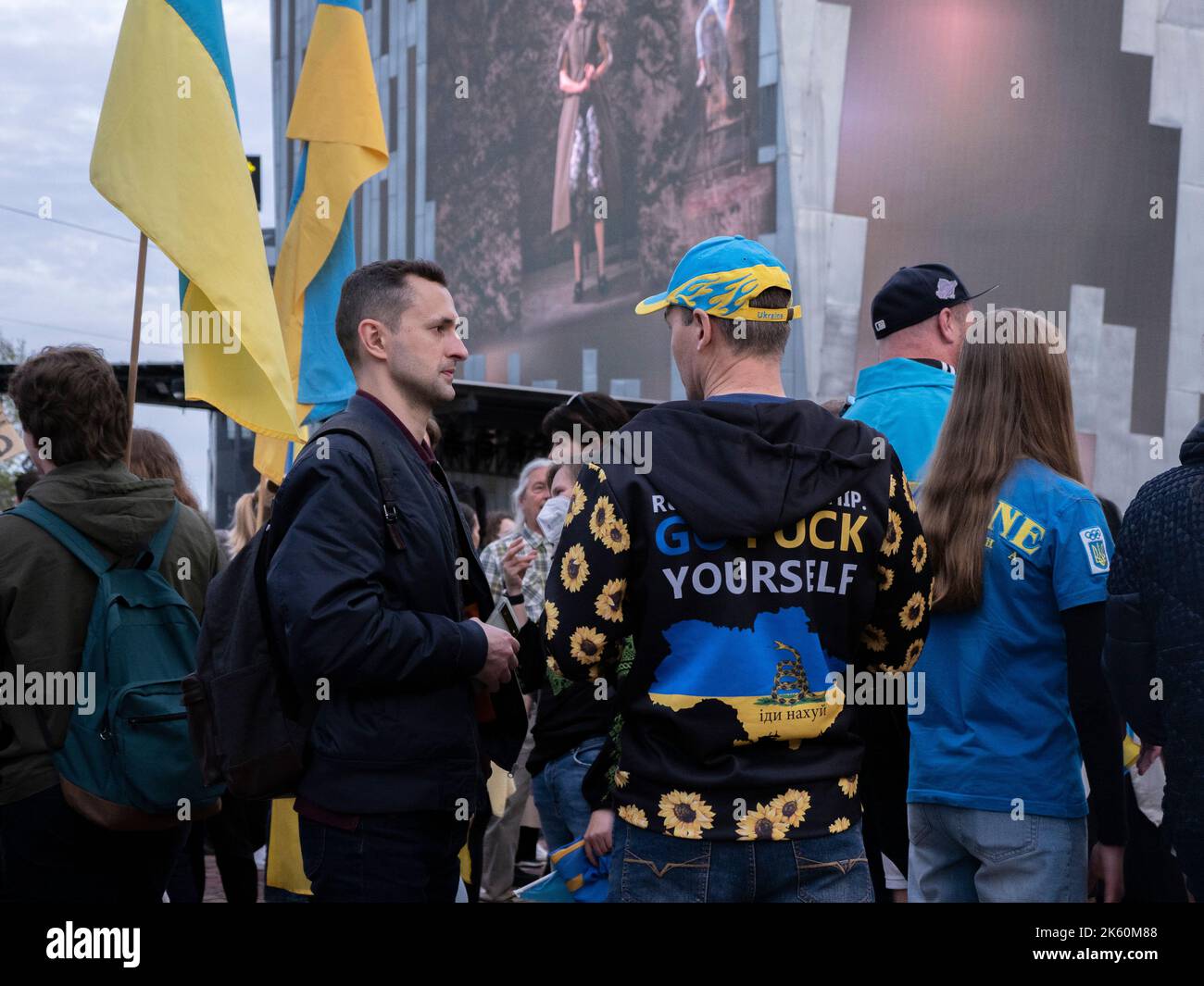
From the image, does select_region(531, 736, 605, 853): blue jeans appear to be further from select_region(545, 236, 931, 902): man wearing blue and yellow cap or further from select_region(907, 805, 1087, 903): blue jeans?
select_region(545, 236, 931, 902): man wearing blue and yellow cap

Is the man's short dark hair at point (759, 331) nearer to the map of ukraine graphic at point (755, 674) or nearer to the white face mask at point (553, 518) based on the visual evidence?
the map of ukraine graphic at point (755, 674)

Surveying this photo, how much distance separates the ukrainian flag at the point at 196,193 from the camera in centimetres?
441

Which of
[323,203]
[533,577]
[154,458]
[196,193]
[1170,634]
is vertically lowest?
[533,577]

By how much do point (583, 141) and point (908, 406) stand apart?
21.7 m

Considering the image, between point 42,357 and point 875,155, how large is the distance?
18527 millimetres

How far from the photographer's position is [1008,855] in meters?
3.19

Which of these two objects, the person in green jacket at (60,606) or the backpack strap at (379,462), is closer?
the backpack strap at (379,462)

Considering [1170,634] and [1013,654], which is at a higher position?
[1170,634]

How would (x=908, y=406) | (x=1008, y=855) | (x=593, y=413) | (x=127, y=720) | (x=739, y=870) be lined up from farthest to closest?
(x=593, y=413), (x=908, y=406), (x=127, y=720), (x=1008, y=855), (x=739, y=870)

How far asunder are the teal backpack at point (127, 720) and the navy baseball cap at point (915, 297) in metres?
2.25

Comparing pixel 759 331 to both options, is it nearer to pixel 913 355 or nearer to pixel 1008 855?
pixel 1008 855

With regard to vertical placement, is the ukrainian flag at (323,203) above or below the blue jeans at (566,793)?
above

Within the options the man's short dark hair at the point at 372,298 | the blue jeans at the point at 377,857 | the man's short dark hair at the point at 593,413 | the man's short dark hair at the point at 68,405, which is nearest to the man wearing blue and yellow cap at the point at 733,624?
the blue jeans at the point at 377,857

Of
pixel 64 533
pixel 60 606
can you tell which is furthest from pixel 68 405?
pixel 60 606
